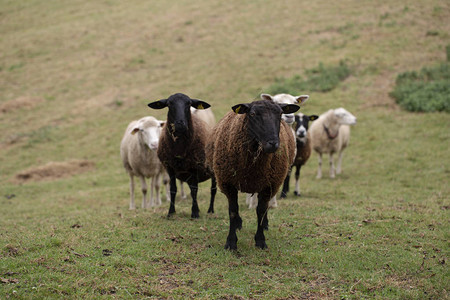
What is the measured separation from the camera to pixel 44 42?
34344 millimetres

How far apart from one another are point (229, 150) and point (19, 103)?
2279 centimetres

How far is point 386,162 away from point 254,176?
10257 millimetres

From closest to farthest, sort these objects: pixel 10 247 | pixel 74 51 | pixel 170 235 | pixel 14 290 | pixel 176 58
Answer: pixel 14 290
pixel 10 247
pixel 170 235
pixel 176 58
pixel 74 51

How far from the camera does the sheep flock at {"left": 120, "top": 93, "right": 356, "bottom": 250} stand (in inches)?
231

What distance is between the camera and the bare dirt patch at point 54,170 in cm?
1641

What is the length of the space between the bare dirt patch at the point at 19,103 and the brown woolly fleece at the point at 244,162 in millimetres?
21972

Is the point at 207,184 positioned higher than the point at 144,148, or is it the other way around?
the point at 144,148

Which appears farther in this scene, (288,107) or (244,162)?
(288,107)

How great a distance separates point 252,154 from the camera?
6.00 metres

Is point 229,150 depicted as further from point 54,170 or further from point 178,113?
point 54,170

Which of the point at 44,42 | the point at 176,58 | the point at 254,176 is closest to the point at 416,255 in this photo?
the point at 254,176

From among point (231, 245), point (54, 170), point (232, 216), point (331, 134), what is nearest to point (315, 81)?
point (331, 134)

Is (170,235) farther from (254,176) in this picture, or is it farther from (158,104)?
(158,104)

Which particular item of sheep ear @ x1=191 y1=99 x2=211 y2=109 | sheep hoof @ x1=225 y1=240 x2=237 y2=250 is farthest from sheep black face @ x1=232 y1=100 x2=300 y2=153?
sheep ear @ x1=191 y1=99 x2=211 y2=109
